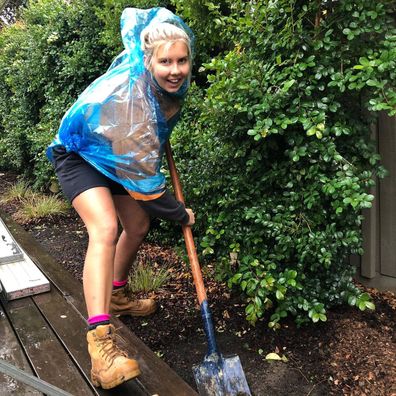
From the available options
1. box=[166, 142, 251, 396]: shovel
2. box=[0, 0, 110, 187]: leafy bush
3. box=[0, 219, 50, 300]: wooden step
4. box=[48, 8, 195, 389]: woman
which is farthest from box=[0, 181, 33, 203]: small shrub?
box=[166, 142, 251, 396]: shovel

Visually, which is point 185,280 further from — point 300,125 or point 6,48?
point 6,48

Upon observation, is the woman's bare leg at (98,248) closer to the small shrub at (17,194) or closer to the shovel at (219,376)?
the shovel at (219,376)

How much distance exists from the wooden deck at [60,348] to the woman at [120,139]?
0.49ft

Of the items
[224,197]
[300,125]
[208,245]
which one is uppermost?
[300,125]

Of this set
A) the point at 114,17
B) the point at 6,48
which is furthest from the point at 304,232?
the point at 6,48

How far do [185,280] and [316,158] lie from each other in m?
1.67

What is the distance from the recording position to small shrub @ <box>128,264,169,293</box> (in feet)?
10.7

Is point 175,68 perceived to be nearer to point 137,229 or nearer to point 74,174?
point 74,174

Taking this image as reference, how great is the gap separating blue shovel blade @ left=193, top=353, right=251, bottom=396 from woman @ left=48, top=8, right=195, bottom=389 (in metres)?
0.40

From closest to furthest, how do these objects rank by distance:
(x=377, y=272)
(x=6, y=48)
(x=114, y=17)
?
(x=377, y=272) < (x=114, y=17) < (x=6, y=48)

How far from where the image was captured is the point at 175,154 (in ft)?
11.1

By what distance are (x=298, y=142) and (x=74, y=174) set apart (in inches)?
45.0

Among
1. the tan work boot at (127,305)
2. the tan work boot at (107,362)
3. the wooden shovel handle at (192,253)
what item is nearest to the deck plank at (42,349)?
the tan work boot at (107,362)

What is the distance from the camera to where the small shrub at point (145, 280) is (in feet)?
10.7
